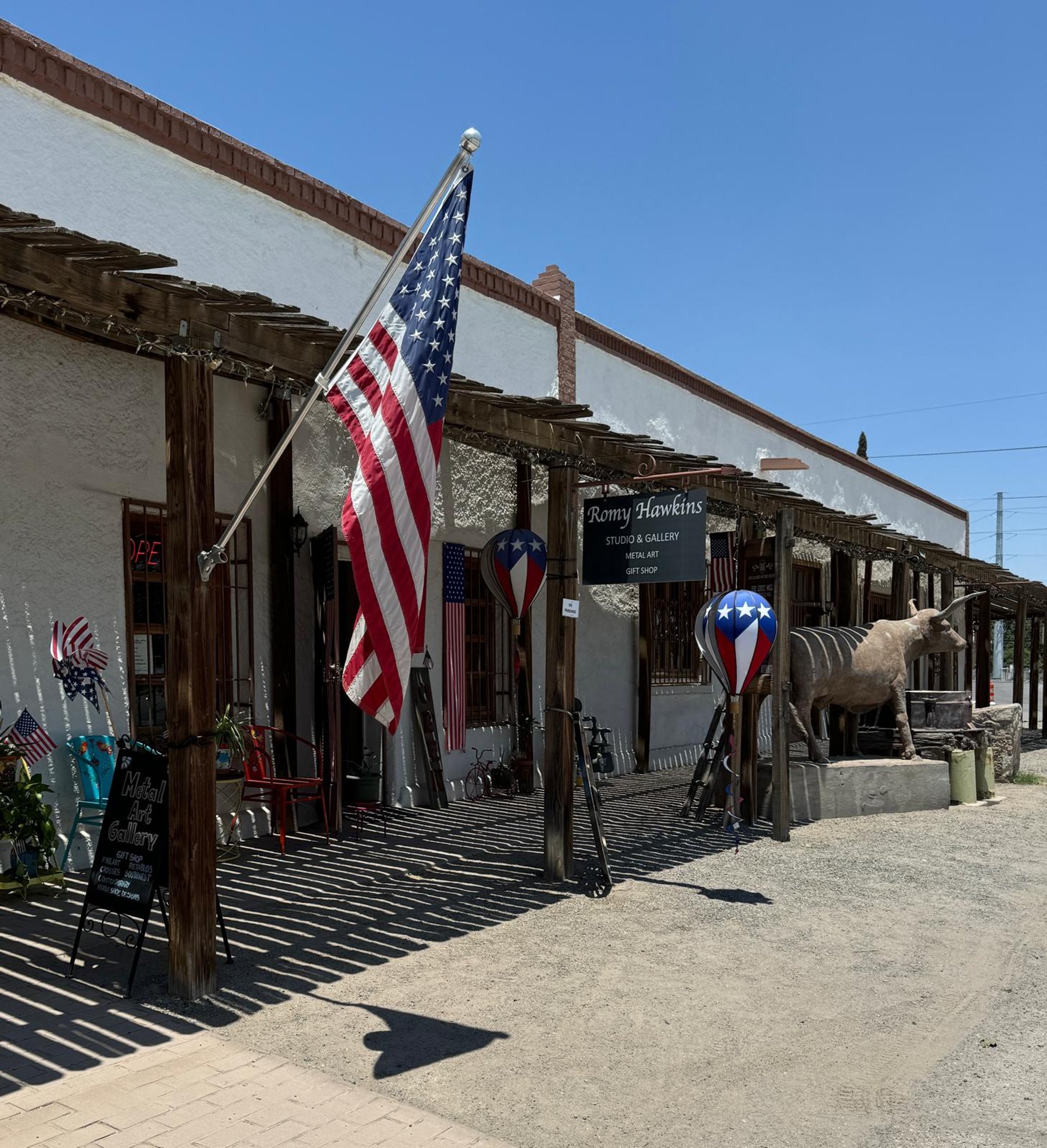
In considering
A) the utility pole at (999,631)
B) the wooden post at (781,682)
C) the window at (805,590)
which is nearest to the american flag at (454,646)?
the wooden post at (781,682)

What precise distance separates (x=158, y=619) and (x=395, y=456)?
13.6 ft

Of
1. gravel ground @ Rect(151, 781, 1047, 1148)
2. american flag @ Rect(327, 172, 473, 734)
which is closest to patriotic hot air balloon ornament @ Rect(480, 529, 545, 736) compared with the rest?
gravel ground @ Rect(151, 781, 1047, 1148)

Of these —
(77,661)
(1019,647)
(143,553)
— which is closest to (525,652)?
(143,553)

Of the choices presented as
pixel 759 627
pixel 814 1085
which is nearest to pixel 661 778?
pixel 759 627

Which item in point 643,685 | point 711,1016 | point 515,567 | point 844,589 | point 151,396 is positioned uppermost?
point 151,396

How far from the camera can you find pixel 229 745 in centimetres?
776

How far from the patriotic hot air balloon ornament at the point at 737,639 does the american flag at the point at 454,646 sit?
110 inches

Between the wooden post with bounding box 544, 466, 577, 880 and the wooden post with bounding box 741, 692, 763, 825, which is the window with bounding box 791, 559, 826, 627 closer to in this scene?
the wooden post with bounding box 741, 692, 763, 825

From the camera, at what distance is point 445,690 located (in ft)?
34.9

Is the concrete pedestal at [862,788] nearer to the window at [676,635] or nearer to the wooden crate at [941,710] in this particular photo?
the wooden crate at [941,710]

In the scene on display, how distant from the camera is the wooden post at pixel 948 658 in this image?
1512 cm

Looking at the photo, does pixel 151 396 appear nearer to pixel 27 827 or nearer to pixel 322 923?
pixel 27 827

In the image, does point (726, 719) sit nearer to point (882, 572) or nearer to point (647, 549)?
point (647, 549)

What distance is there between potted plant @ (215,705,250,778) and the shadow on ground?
62 cm
